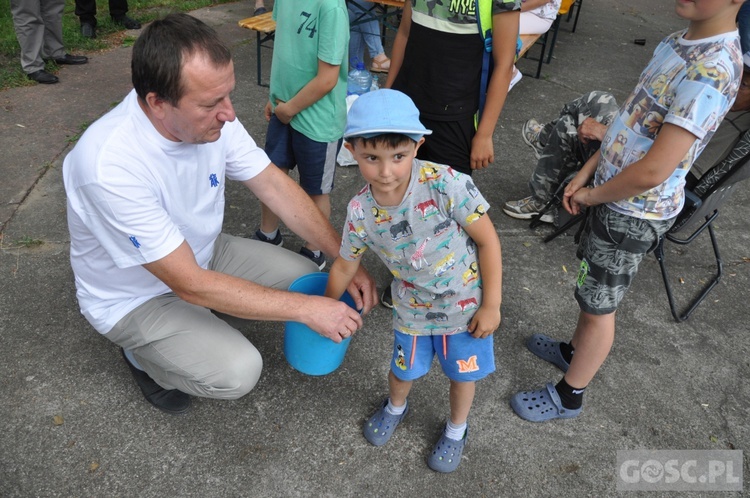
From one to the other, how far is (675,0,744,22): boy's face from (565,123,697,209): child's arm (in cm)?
32

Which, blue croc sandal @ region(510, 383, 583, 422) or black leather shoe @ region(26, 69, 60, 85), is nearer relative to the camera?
blue croc sandal @ region(510, 383, 583, 422)

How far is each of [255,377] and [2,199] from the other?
232 cm

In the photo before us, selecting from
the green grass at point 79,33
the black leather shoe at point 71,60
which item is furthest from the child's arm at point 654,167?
the black leather shoe at point 71,60

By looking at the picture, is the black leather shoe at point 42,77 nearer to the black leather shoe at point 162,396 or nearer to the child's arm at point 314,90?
the child's arm at point 314,90

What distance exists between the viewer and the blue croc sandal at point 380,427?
2172mm

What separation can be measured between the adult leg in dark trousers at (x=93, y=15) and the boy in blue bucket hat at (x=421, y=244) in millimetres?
5348

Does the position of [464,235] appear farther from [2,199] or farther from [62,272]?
[2,199]

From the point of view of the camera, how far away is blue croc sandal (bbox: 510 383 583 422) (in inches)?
90.7

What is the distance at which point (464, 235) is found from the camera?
68.7 inches

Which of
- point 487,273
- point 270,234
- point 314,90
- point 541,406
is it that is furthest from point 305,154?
point 541,406

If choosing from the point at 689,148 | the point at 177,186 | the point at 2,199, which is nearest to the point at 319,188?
the point at 177,186

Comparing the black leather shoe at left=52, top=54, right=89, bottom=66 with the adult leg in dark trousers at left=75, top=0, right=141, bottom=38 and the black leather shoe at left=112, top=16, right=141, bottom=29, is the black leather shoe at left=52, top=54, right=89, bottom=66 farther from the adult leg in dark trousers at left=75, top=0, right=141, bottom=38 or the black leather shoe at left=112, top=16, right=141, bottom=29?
the black leather shoe at left=112, top=16, right=141, bottom=29

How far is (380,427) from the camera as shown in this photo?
7.18 feet

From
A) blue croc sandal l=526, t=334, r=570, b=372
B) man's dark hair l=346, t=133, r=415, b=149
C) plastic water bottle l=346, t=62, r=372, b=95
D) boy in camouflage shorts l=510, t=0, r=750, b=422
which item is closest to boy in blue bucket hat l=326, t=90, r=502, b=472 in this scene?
man's dark hair l=346, t=133, r=415, b=149
